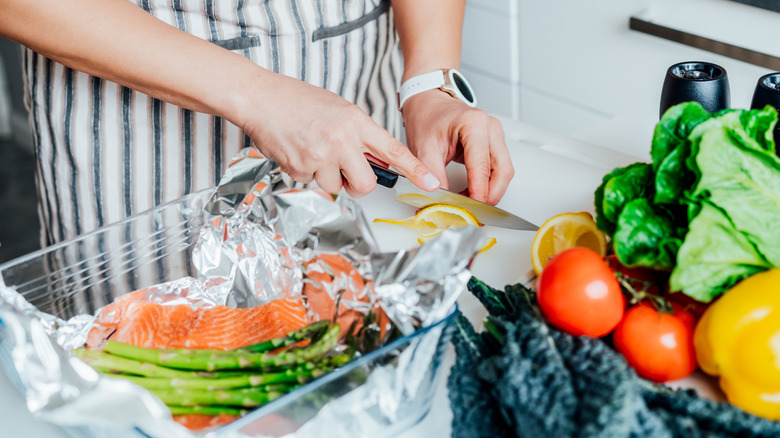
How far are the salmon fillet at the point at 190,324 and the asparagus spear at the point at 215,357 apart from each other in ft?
0.16

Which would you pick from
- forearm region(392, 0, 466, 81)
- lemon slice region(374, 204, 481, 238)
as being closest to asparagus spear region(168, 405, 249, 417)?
lemon slice region(374, 204, 481, 238)

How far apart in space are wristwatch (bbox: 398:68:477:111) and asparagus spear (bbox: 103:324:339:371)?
0.57 metres

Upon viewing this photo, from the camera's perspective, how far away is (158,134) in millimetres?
1141

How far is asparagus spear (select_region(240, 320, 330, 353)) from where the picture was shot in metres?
0.69

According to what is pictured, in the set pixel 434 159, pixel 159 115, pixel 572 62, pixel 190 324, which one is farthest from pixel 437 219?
pixel 572 62

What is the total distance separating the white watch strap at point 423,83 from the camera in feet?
3.76

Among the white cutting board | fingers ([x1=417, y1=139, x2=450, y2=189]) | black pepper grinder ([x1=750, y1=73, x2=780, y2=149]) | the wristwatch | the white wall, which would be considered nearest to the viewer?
black pepper grinder ([x1=750, y1=73, x2=780, y2=149])

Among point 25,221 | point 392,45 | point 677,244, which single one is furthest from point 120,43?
point 25,221

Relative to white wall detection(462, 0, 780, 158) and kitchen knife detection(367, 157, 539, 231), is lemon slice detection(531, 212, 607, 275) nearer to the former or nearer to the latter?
kitchen knife detection(367, 157, 539, 231)

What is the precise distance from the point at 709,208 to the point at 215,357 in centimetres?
46

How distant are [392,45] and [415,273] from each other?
80 centimetres

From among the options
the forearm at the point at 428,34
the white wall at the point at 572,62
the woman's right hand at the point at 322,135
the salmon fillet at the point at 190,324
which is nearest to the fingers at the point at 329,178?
the woman's right hand at the point at 322,135

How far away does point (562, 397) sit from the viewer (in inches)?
22.3

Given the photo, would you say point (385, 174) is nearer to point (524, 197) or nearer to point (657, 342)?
point (524, 197)
